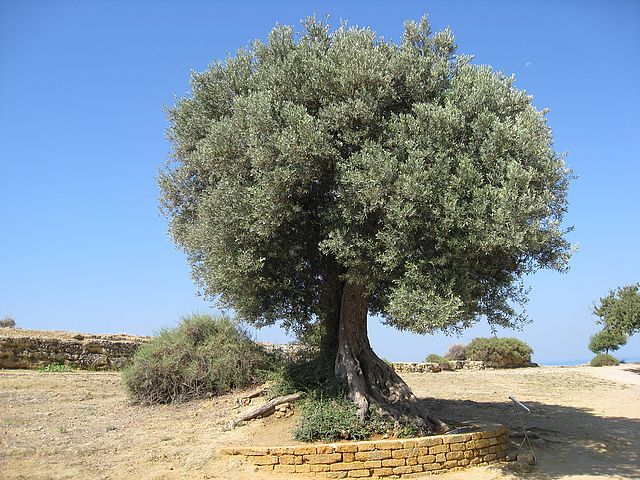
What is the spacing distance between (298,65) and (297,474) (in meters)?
8.50

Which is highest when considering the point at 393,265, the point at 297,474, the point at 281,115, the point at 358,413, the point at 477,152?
the point at 281,115

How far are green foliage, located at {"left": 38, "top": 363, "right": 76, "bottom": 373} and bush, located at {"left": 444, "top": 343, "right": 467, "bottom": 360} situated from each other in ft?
87.9

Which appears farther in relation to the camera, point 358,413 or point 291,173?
point 358,413

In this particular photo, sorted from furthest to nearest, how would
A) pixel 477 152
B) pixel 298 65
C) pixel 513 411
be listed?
pixel 513 411 < pixel 298 65 < pixel 477 152

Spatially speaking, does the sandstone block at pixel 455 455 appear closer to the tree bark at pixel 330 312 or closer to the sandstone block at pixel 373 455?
the sandstone block at pixel 373 455

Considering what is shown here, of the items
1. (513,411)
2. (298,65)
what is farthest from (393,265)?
(513,411)

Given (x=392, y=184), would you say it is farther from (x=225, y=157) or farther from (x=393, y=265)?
(x=225, y=157)

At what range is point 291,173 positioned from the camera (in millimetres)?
9961

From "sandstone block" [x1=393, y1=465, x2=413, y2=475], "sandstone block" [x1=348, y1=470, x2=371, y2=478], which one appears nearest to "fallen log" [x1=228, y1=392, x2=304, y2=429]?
"sandstone block" [x1=348, y1=470, x2=371, y2=478]

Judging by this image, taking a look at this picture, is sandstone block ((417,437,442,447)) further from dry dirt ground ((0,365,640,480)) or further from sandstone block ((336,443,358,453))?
sandstone block ((336,443,358,453))

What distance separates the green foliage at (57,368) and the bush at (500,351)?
26.9 meters

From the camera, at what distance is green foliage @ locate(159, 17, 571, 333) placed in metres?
9.60

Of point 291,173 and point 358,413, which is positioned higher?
point 291,173

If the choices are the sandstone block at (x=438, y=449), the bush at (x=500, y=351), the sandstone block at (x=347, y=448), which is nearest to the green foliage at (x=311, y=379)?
the sandstone block at (x=347, y=448)
